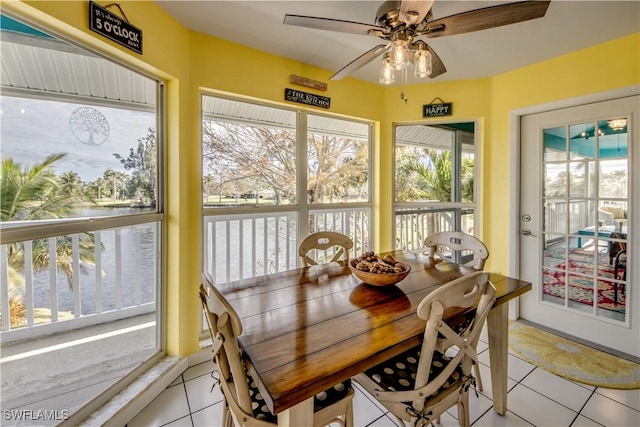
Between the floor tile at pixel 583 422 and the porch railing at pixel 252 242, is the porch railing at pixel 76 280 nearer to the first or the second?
the porch railing at pixel 252 242

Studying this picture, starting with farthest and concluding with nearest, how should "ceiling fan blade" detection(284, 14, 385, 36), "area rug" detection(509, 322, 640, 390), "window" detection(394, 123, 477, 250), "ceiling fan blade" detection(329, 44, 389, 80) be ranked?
"window" detection(394, 123, 477, 250), "area rug" detection(509, 322, 640, 390), "ceiling fan blade" detection(329, 44, 389, 80), "ceiling fan blade" detection(284, 14, 385, 36)

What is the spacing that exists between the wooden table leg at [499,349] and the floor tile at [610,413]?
1.71 ft

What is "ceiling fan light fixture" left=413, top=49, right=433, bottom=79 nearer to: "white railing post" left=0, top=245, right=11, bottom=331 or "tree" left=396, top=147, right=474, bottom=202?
"tree" left=396, top=147, right=474, bottom=202

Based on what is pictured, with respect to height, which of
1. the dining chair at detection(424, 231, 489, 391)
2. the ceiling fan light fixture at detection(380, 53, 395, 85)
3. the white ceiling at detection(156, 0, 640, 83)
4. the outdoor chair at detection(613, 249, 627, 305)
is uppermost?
the white ceiling at detection(156, 0, 640, 83)

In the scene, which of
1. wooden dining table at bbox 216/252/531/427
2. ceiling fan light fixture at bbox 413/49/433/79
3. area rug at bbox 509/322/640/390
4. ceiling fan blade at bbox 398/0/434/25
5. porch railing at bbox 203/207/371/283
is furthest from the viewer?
porch railing at bbox 203/207/371/283

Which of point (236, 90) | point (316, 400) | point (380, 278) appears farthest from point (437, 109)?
point (316, 400)

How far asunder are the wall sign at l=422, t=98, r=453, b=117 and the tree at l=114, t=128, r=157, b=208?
263 cm

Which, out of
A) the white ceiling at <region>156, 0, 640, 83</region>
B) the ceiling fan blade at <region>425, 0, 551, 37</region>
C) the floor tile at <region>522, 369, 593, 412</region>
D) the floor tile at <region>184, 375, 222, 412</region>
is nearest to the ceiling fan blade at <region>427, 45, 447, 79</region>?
the ceiling fan blade at <region>425, 0, 551, 37</region>

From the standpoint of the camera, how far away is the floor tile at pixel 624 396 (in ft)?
5.76

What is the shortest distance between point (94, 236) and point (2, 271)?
0.46m

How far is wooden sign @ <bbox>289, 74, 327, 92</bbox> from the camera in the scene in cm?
254

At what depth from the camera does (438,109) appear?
301cm

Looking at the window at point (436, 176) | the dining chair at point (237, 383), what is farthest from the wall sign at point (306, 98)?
the dining chair at point (237, 383)

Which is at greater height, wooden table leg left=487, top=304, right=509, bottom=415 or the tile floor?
wooden table leg left=487, top=304, right=509, bottom=415
